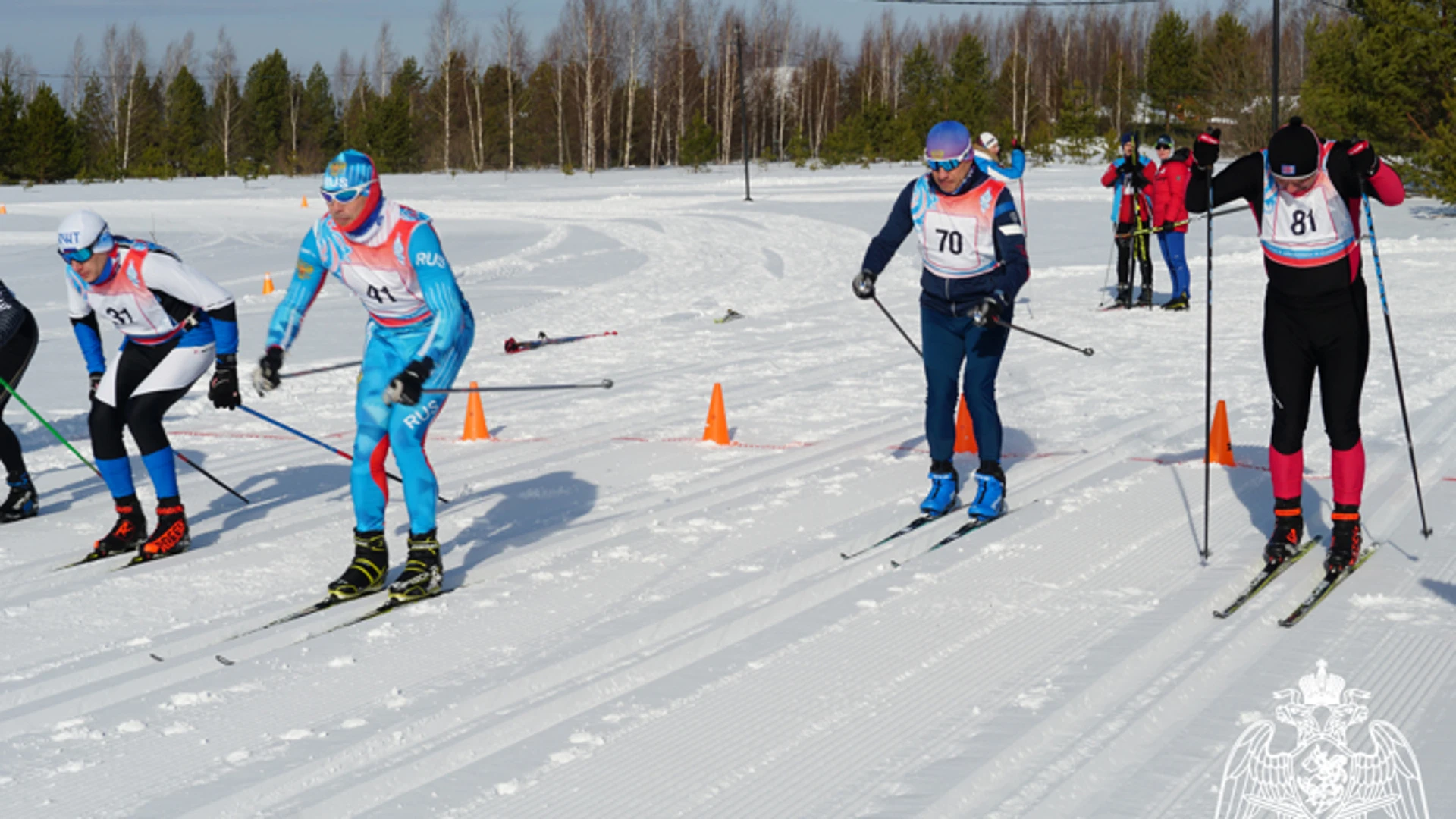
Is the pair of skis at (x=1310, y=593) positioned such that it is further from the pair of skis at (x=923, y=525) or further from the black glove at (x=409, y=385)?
the black glove at (x=409, y=385)

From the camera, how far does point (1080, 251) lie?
71.4 ft

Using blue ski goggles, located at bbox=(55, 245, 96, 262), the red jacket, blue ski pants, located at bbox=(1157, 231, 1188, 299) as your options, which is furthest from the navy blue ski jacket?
the red jacket

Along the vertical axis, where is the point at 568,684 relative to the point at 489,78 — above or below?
below

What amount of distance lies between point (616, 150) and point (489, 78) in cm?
782

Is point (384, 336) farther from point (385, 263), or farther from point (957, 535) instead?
point (957, 535)

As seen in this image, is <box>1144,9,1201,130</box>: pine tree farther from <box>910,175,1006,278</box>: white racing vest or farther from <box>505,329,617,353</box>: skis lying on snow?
<box>910,175,1006,278</box>: white racing vest

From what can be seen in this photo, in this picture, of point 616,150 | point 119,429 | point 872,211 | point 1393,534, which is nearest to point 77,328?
point 119,429

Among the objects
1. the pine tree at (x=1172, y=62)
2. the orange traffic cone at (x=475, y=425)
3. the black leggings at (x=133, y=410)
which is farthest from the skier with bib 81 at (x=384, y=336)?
the pine tree at (x=1172, y=62)

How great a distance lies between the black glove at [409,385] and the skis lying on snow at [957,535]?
214cm

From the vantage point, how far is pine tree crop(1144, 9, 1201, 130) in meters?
66.6

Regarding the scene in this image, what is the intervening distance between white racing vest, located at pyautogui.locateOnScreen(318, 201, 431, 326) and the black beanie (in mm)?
3366

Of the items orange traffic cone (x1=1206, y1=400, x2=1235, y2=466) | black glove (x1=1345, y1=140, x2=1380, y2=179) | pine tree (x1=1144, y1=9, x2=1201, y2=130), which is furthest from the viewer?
pine tree (x1=1144, y1=9, x2=1201, y2=130)

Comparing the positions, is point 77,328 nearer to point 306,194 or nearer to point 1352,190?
point 1352,190

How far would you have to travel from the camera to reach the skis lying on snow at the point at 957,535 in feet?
18.8
